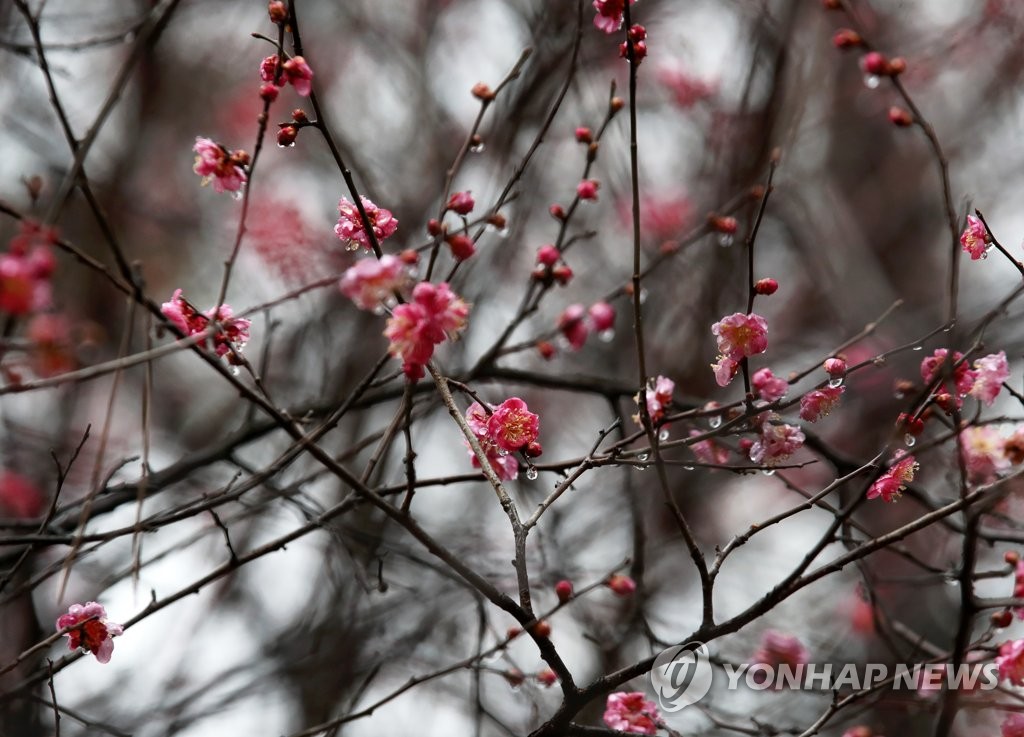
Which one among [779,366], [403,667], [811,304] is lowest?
[403,667]

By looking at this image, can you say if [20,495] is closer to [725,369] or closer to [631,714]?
[631,714]

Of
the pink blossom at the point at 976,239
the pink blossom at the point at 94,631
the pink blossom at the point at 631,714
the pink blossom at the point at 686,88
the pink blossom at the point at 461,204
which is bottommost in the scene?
the pink blossom at the point at 631,714

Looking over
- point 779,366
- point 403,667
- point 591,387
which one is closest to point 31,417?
point 403,667

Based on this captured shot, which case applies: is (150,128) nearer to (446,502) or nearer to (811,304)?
(446,502)

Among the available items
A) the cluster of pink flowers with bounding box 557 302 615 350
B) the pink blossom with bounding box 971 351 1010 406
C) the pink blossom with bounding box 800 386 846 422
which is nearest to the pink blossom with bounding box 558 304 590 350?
the cluster of pink flowers with bounding box 557 302 615 350

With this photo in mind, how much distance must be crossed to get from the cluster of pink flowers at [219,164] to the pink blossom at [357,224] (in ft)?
0.71

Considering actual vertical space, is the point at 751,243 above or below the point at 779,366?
below

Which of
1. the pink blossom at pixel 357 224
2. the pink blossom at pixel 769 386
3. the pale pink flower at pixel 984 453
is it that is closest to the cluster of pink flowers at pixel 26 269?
the pink blossom at pixel 357 224

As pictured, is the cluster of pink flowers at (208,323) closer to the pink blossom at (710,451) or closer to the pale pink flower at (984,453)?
the pink blossom at (710,451)

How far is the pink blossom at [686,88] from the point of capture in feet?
19.9

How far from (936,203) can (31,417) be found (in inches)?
253

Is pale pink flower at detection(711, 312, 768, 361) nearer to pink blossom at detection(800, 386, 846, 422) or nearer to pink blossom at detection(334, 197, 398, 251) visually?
pink blossom at detection(800, 386, 846, 422)

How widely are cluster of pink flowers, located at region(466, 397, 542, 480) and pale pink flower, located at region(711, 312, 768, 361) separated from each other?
16.8 inches

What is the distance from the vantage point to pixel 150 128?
6309mm
